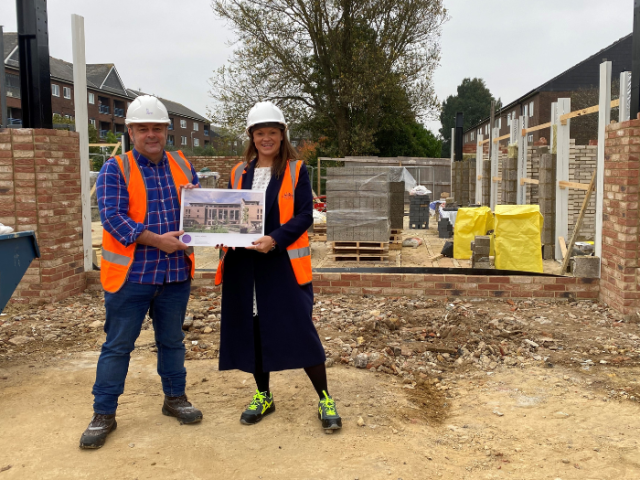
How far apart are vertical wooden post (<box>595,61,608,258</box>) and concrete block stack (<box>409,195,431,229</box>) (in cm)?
924

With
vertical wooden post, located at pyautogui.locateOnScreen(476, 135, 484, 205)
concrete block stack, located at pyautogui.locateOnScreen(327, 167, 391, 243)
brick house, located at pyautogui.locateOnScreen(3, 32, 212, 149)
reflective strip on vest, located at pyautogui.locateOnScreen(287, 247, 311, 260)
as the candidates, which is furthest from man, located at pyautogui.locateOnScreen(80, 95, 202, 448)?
brick house, located at pyautogui.locateOnScreen(3, 32, 212, 149)

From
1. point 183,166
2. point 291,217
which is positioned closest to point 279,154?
point 291,217

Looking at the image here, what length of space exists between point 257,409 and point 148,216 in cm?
133

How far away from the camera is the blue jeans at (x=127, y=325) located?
3.40m

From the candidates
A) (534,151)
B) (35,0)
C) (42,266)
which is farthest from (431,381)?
(534,151)

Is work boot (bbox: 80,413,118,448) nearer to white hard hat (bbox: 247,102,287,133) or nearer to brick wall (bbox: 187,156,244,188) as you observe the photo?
white hard hat (bbox: 247,102,287,133)

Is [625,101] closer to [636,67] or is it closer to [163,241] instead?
[636,67]

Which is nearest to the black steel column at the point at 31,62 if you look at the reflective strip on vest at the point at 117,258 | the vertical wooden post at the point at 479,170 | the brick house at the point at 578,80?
the reflective strip on vest at the point at 117,258

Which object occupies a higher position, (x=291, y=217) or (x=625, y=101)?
(x=625, y=101)

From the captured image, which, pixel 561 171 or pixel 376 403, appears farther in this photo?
pixel 561 171

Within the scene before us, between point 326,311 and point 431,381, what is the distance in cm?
218

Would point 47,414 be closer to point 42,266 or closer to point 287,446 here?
point 287,446

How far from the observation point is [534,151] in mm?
13164

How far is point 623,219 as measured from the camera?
634 cm
